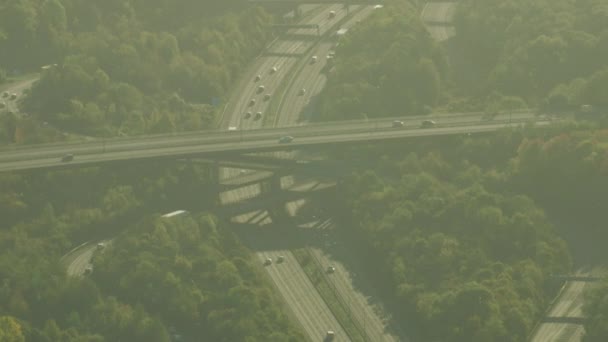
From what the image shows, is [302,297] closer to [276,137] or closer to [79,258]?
[79,258]

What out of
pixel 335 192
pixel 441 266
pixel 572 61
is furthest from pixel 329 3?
pixel 441 266

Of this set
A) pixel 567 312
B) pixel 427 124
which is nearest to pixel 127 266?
pixel 567 312

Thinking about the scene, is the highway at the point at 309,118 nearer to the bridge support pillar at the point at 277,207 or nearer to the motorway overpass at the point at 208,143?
the bridge support pillar at the point at 277,207

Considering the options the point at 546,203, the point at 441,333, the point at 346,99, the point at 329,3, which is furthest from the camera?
the point at 329,3

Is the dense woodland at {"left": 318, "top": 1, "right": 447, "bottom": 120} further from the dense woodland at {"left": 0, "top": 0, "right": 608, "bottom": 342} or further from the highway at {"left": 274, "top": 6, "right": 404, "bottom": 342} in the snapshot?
the highway at {"left": 274, "top": 6, "right": 404, "bottom": 342}

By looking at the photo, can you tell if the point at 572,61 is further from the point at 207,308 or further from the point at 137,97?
the point at 207,308

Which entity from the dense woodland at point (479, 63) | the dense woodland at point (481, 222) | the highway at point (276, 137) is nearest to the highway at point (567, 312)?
the dense woodland at point (481, 222)
